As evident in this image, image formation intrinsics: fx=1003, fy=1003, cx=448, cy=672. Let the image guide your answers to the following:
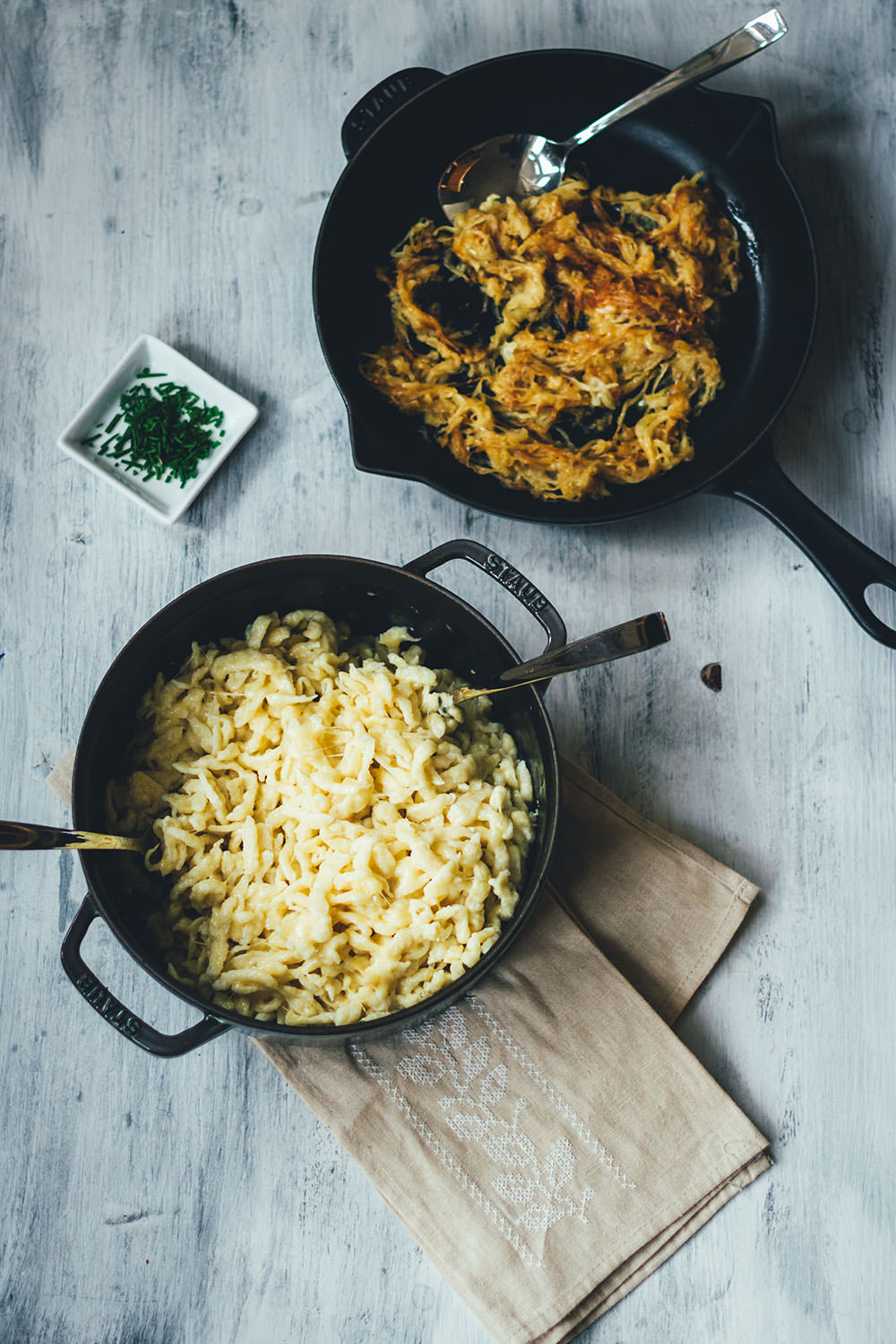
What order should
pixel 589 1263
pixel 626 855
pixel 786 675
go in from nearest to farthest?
1. pixel 589 1263
2. pixel 626 855
3. pixel 786 675

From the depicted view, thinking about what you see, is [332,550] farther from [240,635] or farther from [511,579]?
[511,579]

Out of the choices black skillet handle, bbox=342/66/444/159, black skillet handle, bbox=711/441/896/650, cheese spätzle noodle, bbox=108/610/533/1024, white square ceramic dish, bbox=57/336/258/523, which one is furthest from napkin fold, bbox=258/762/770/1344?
black skillet handle, bbox=342/66/444/159

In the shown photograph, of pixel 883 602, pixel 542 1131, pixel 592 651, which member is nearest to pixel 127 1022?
pixel 542 1131

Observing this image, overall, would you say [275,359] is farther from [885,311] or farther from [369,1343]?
[369,1343]

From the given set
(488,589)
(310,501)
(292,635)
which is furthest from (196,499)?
(488,589)

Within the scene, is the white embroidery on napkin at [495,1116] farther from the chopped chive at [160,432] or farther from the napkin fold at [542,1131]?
the chopped chive at [160,432]

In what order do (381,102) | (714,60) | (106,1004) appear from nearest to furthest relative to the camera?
(106,1004), (714,60), (381,102)
